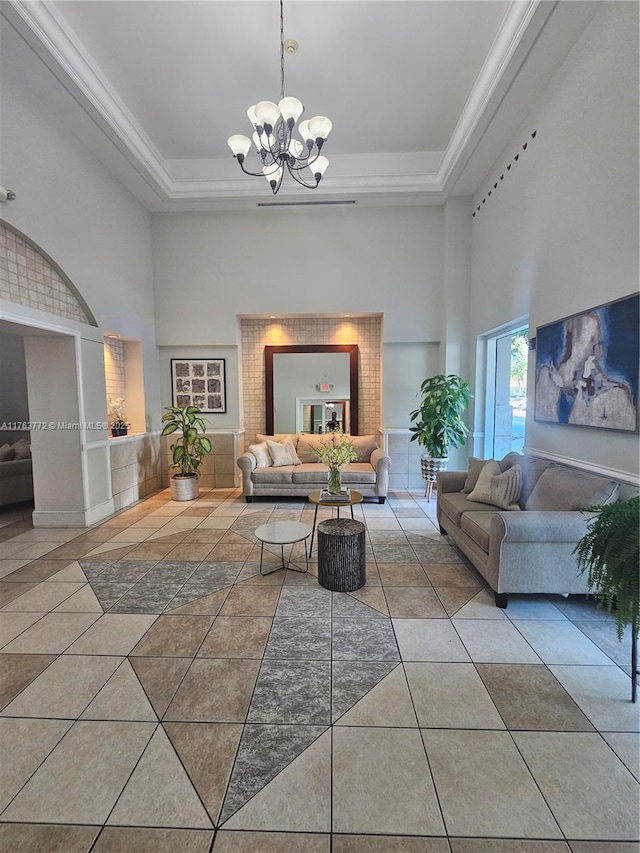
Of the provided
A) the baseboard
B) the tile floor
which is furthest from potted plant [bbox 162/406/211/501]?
the baseboard

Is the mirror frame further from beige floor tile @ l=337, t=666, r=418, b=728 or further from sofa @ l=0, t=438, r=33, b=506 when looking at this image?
beige floor tile @ l=337, t=666, r=418, b=728

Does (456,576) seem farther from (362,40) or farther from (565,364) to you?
(362,40)

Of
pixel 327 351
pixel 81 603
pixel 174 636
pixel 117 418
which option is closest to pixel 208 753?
pixel 174 636

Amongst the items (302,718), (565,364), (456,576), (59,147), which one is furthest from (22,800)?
(59,147)

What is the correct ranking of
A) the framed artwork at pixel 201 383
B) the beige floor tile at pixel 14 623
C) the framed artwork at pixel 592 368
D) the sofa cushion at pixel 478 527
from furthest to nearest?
the framed artwork at pixel 201 383
the sofa cushion at pixel 478 527
the framed artwork at pixel 592 368
the beige floor tile at pixel 14 623

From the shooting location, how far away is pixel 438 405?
520 cm

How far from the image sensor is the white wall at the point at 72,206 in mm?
3459

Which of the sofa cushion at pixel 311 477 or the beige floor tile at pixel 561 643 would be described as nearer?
the beige floor tile at pixel 561 643

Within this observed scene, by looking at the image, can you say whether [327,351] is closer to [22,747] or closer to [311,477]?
[311,477]

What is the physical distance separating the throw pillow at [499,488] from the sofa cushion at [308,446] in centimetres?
262

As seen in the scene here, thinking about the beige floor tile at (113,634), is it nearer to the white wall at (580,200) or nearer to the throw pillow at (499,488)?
the throw pillow at (499,488)

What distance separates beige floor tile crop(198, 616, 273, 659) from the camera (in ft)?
7.48

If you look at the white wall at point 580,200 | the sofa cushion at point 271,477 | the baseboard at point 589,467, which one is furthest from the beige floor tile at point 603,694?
the sofa cushion at point 271,477

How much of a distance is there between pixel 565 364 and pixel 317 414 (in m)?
3.87
